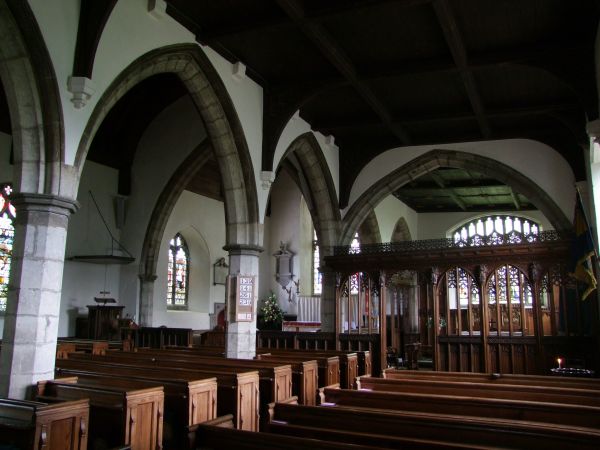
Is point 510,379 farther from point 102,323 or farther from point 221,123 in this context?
point 102,323

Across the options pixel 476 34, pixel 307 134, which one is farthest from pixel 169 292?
pixel 476 34

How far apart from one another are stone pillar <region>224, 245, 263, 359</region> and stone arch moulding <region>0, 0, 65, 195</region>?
384 cm

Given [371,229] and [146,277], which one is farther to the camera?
[371,229]

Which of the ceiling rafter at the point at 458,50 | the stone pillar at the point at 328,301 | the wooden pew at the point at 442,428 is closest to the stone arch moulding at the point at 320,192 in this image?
the stone pillar at the point at 328,301

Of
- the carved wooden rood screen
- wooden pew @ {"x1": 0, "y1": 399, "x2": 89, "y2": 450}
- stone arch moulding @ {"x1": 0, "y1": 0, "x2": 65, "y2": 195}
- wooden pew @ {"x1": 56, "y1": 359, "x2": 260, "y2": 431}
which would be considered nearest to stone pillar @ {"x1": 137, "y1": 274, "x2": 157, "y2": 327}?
the carved wooden rood screen

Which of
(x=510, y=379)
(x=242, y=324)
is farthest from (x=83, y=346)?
(x=510, y=379)

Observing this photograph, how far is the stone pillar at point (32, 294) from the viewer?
17.7 ft

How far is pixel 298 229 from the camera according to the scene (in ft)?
Answer: 61.2

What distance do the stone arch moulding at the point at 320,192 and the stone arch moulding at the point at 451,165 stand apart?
317mm

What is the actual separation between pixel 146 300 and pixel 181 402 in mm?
8949

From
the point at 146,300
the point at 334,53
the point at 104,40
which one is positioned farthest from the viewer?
the point at 146,300

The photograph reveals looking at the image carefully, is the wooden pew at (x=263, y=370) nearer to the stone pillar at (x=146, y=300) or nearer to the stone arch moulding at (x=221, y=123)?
the stone arch moulding at (x=221, y=123)

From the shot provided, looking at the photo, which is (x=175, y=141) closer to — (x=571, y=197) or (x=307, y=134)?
(x=307, y=134)

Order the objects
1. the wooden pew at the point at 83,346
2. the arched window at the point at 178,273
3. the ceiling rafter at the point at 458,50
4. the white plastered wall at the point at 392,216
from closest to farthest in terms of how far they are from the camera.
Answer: the ceiling rafter at the point at 458,50 < the wooden pew at the point at 83,346 < the arched window at the point at 178,273 < the white plastered wall at the point at 392,216
